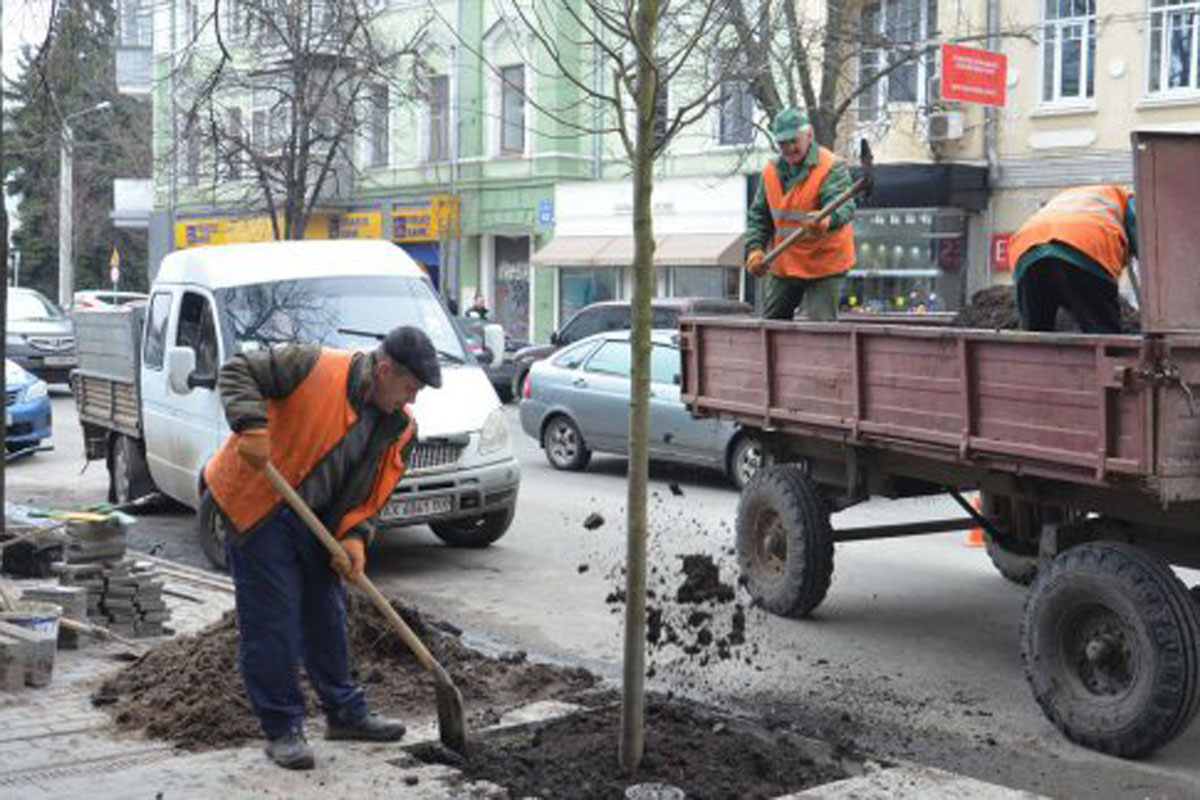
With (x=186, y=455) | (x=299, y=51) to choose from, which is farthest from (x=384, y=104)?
(x=186, y=455)

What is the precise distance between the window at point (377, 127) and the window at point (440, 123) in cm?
112

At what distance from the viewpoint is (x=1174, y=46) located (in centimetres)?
2100

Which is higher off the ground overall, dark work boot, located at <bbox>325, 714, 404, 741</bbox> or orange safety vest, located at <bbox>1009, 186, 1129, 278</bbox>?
orange safety vest, located at <bbox>1009, 186, 1129, 278</bbox>

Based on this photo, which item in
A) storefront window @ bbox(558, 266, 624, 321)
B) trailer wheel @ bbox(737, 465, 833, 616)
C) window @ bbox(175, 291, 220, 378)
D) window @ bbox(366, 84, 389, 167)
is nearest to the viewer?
trailer wheel @ bbox(737, 465, 833, 616)

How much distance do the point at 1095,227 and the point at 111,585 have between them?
16.5ft

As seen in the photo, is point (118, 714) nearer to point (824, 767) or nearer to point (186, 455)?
point (824, 767)

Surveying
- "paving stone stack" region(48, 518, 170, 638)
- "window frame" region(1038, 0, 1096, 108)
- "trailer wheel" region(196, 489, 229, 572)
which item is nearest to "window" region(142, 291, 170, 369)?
"trailer wheel" region(196, 489, 229, 572)

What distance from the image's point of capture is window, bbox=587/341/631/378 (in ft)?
48.4

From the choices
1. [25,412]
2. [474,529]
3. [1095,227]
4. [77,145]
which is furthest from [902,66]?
[1095,227]

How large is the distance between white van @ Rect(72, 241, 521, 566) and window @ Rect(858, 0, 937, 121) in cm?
1331

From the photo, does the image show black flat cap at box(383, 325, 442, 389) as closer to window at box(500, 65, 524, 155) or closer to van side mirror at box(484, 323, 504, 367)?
van side mirror at box(484, 323, 504, 367)

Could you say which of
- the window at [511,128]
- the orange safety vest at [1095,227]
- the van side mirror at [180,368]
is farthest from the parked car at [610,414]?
the window at [511,128]

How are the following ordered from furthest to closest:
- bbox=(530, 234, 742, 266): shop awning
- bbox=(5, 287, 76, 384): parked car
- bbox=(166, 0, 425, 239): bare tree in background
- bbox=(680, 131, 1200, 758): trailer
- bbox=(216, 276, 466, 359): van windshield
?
bbox=(530, 234, 742, 266): shop awning → bbox=(5, 287, 76, 384): parked car → bbox=(166, 0, 425, 239): bare tree in background → bbox=(216, 276, 466, 359): van windshield → bbox=(680, 131, 1200, 758): trailer

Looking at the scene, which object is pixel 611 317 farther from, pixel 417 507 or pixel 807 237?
pixel 807 237
